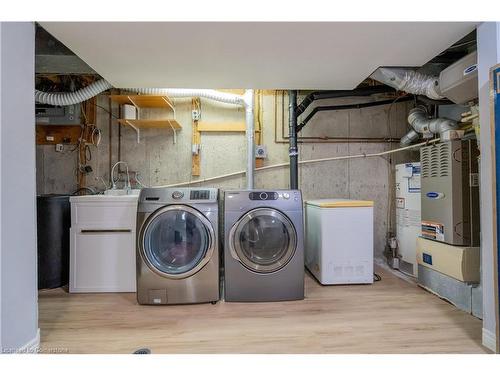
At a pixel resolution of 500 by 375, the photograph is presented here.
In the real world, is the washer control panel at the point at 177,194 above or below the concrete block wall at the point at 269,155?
below

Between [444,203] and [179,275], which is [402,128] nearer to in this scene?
[444,203]

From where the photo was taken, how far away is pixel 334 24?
1645 millimetres

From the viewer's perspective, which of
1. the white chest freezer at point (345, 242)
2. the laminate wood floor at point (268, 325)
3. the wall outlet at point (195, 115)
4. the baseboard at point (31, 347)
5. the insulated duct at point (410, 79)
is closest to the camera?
the baseboard at point (31, 347)

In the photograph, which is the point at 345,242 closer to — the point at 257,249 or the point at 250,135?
the point at 257,249

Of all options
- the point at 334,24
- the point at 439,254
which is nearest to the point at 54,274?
the point at 334,24

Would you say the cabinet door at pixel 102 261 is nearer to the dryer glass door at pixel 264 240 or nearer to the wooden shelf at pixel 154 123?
the dryer glass door at pixel 264 240

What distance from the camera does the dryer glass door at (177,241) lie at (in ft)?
7.18

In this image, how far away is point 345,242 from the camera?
2615mm

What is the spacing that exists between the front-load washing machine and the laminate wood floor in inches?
5.2

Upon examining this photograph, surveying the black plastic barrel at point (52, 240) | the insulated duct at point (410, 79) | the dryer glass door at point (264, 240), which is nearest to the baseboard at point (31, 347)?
the black plastic barrel at point (52, 240)

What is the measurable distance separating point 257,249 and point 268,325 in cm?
61

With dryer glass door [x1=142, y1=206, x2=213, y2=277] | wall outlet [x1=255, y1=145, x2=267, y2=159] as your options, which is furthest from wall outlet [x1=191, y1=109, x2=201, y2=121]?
dryer glass door [x1=142, y1=206, x2=213, y2=277]

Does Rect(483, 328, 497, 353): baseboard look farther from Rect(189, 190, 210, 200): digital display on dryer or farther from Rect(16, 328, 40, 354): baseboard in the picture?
Rect(16, 328, 40, 354): baseboard

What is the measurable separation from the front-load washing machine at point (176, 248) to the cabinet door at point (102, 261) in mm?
371
